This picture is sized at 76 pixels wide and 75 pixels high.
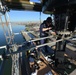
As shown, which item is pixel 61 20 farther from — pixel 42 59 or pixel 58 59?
pixel 42 59

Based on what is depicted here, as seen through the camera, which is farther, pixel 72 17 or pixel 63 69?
pixel 63 69

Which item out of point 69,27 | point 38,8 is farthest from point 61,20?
point 38,8

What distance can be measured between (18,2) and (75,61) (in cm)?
Answer: 526

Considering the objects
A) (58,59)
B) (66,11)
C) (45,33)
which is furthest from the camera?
(45,33)

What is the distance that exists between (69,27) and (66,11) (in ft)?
2.59

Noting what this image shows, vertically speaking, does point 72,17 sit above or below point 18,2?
below

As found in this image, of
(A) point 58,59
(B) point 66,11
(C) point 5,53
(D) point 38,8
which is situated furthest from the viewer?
(D) point 38,8

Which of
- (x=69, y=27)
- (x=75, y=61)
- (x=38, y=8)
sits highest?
(x=38, y=8)

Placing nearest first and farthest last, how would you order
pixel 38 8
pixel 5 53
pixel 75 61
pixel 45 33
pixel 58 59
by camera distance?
pixel 5 53 → pixel 58 59 → pixel 38 8 → pixel 45 33 → pixel 75 61

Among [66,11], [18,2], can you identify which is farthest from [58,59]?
[18,2]

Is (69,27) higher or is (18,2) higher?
(18,2)

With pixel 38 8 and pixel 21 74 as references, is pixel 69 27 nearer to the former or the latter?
pixel 38 8

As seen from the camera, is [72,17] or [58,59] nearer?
[72,17]

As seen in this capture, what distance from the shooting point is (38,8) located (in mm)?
6797
